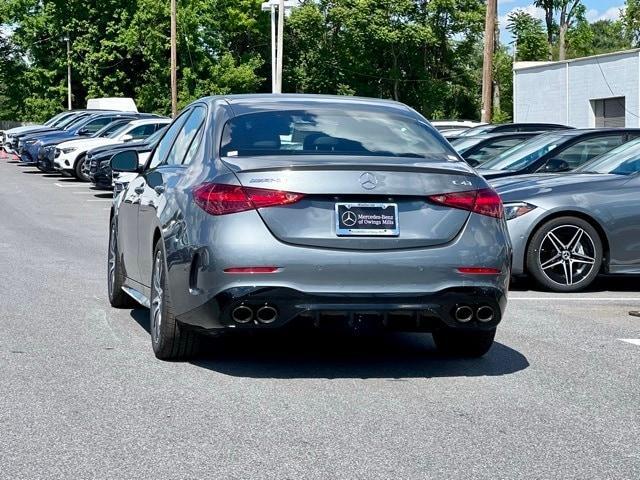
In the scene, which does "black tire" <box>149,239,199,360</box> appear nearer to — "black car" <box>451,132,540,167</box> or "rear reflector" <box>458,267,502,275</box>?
"rear reflector" <box>458,267,502,275</box>

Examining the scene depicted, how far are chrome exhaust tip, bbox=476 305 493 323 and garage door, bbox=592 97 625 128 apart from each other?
33464 millimetres

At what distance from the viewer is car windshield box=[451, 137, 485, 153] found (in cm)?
1797

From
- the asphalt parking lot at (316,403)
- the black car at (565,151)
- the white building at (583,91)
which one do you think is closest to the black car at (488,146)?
the black car at (565,151)

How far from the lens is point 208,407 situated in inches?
246

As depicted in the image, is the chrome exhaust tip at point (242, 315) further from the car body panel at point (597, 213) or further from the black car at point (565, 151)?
the black car at point (565, 151)

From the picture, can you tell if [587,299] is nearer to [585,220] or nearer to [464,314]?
[585,220]

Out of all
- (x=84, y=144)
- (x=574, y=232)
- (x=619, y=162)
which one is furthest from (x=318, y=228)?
(x=84, y=144)

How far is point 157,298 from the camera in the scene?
7.60m

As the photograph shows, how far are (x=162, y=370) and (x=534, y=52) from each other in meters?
73.3

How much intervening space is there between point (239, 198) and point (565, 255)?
17.7 feet

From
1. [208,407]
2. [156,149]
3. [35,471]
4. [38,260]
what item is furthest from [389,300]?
[38,260]

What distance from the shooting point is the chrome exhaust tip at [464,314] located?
22.6ft

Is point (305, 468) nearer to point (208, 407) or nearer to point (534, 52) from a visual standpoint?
point (208, 407)

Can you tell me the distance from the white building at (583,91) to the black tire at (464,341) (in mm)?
31311
